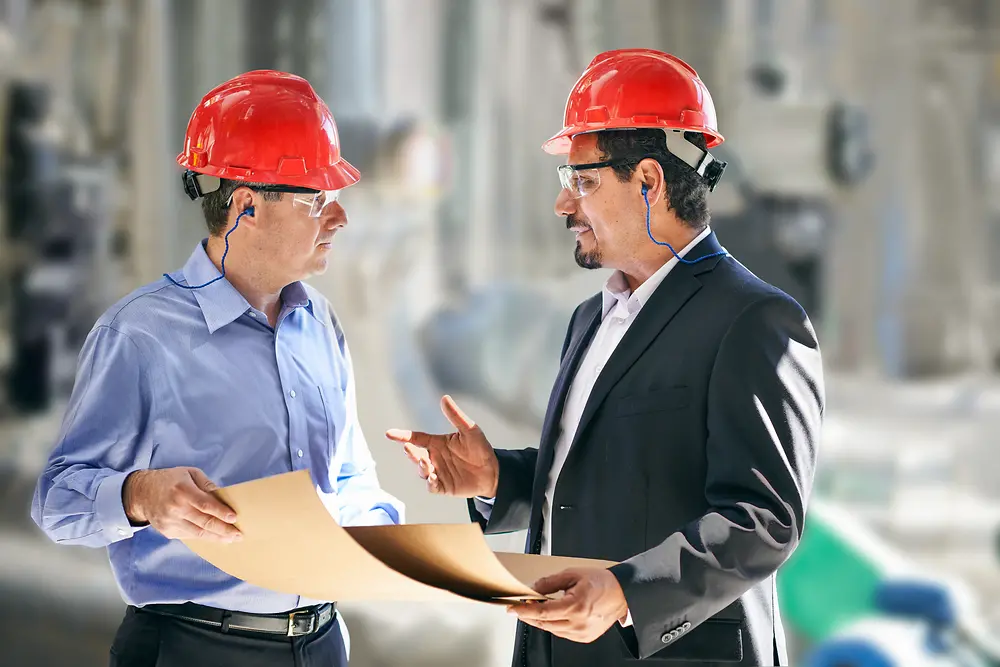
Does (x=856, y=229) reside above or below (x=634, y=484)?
above

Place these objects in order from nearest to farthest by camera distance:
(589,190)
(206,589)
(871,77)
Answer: (206,589)
(589,190)
(871,77)

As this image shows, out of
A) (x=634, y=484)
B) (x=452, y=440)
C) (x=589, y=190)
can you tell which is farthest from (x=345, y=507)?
(x=589, y=190)

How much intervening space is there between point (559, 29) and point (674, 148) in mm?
2305

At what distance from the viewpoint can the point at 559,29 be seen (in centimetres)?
402

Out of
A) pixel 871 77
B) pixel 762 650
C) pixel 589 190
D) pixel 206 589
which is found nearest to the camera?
pixel 762 650

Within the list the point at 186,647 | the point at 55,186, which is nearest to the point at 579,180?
the point at 186,647

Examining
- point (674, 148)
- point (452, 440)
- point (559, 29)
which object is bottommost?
point (452, 440)

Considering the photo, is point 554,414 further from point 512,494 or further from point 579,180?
point 579,180

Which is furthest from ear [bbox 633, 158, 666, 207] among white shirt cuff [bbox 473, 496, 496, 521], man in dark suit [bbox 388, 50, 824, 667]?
white shirt cuff [bbox 473, 496, 496, 521]

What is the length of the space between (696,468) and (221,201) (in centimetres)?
104

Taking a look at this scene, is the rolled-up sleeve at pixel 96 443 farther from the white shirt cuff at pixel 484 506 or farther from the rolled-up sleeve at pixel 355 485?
the white shirt cuff at pixel 484 506

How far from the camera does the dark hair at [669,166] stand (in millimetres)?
1881

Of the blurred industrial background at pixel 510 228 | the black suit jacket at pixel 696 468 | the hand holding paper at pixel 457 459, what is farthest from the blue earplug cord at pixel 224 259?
the blurred industrial background at pixel 510 228

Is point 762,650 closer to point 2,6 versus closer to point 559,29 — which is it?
point 559,29
